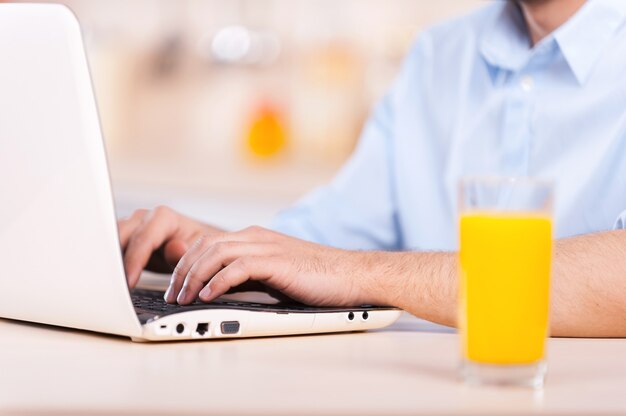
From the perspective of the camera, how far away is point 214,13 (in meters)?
3.88

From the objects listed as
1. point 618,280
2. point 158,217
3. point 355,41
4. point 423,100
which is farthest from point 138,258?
point 355,41

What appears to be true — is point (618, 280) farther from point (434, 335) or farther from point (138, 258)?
point (138, 258)

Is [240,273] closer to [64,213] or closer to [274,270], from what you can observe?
[274,270]

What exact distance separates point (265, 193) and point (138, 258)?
80.0 inches

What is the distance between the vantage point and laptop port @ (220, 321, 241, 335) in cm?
100

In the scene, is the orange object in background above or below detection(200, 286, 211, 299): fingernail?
below

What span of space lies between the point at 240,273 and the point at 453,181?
0.75 m

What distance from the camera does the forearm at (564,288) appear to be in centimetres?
108

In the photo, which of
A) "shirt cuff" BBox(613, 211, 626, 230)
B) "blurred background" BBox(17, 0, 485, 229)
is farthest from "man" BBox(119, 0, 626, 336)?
"blurred background" BBox(17, 0, 485, 229)

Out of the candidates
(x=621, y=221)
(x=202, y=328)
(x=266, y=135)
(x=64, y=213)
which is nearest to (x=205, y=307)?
(x=202, y=328)

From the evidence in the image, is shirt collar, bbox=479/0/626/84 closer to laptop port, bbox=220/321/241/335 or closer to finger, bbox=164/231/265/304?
finger, bbox=164/231/265/304

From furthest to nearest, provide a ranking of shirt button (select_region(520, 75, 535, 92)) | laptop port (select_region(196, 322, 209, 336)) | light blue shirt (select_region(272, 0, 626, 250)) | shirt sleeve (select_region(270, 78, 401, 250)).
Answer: shirt sleeve (select_region(270, 78, 401, 250)), shirt button (select_region(520, 75, 535, 92)), light blue shirt (select_region(272, 0, 626, 250)), laptop port (select_region(196, 322, 209, 336))

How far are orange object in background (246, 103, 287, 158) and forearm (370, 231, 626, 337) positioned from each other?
2571 millimetres

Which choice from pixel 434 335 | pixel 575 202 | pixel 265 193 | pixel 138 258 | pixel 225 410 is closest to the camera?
pixel 225 410
